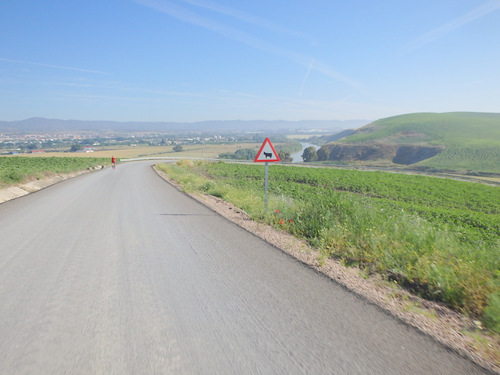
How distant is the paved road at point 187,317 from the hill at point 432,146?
271 ft

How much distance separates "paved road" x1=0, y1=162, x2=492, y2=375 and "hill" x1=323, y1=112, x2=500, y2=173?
82.5 metres

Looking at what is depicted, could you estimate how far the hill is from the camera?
83.1 metres

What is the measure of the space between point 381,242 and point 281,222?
271 cm

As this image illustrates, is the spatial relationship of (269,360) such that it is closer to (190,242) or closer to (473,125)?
(190,242)

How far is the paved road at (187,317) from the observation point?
275 centimetres

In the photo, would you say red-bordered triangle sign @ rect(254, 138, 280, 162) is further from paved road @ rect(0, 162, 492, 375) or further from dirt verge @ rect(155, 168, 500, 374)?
dirt verge @ rect(155, 168, 500, 374)

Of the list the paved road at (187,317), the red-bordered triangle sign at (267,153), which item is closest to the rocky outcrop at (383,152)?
the red-bordered triangle sign at (267,153)

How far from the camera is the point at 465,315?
3.66 meters

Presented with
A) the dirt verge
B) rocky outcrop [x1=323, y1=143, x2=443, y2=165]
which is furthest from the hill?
the dirt verge

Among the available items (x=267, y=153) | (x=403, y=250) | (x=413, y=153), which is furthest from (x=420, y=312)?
(x=413, y=153)

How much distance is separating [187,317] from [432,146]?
116 metres

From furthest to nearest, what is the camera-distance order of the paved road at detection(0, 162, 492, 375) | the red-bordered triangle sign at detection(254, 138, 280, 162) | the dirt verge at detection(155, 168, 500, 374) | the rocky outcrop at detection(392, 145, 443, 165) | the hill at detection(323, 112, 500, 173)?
1. the rocky outcrop at detection(392, 145, 443, 165)
2. the hill at detection(323, 112, 500, 173)
3. the red-bordered triangle sign at detection(254, 138, 280, 162)
4. the dirt verge at detection(155, 168, 500, 374)
5. the paved road at detection(0, 162, 492, 375)

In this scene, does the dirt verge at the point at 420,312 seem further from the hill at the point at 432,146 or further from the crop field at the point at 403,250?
the hill at the point at 432,146

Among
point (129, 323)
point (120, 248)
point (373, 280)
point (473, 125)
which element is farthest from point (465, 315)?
point (473, 125)
